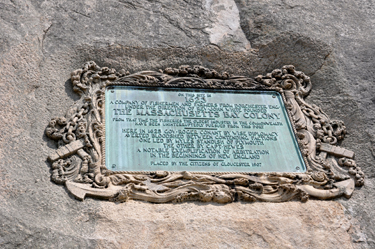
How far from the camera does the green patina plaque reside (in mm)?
4691

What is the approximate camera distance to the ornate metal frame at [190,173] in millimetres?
4414

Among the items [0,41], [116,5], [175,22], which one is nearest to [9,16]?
[0,41]

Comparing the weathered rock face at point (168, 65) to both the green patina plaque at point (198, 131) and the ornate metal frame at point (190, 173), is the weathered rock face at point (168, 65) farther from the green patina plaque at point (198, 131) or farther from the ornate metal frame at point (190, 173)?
the green patina plaque at point (198, 131)

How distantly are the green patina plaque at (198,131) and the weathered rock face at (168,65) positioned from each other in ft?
1.23

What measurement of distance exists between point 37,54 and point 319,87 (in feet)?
9.13

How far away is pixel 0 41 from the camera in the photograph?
5105mm

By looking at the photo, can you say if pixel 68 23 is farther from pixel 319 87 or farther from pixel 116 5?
pixel 319 87

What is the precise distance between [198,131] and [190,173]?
0.53 meters

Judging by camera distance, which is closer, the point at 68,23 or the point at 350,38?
the point at 68,23

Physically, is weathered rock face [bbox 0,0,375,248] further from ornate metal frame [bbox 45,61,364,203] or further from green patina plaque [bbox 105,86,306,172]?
green patina plaque [bbox 105,86,306,172]

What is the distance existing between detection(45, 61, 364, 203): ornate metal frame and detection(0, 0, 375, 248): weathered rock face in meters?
0.09

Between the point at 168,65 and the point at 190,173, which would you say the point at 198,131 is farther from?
the point at 168,65

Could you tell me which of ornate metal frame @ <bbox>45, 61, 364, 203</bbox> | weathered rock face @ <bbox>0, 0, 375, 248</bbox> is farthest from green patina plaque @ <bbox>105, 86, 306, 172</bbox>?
weathered rock face @ <bbox>0, 0, 375, 248</bbox>

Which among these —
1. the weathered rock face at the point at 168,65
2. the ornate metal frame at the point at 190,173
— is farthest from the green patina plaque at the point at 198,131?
the weathered rock face at the point at 168,65
